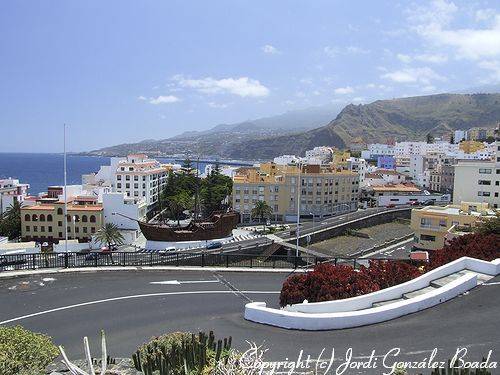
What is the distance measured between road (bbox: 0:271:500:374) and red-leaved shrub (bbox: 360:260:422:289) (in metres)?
1.50

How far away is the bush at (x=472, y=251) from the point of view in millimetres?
11972

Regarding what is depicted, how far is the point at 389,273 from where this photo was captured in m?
10.3

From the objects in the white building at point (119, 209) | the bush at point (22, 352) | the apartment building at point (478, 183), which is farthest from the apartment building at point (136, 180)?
the bush at point (22, 352)

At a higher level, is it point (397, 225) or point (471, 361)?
point (471, 361)

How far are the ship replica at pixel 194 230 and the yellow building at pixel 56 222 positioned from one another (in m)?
7.05

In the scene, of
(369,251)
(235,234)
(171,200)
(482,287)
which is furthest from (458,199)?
(482,287)

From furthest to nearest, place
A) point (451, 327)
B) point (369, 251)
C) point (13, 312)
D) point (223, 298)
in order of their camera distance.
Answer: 1. point (369, 251)
2. point (223, 298)
3. point (13, 312)
4. point (451, 327)

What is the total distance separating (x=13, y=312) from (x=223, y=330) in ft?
16.6

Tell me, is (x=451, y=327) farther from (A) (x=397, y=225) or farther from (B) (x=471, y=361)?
(A) (x=397, y=225)

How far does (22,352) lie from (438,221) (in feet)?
126

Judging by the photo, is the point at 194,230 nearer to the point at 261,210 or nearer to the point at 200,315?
the point at 261,210

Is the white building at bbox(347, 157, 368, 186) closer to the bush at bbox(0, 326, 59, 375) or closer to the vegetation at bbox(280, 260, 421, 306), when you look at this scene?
the vegetation at bbox(280, 260, 421, 306)

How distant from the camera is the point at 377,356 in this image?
6730 millimetres

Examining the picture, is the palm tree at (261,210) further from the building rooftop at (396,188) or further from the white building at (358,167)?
the white building at (358,167)
